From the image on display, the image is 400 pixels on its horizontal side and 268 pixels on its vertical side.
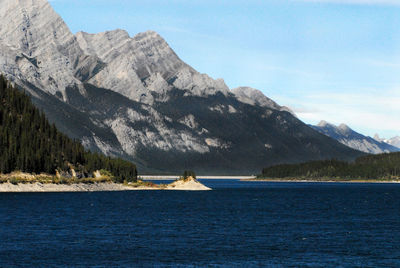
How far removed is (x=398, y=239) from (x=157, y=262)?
39673 millimetres

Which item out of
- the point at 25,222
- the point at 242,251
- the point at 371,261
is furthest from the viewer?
the point at 25,222

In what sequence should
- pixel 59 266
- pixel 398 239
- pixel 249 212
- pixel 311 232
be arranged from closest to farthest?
pixel 59 266
pixel 398 239
pixel 311 232
pixel 249 212

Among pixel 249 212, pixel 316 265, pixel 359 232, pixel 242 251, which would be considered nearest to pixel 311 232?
pixel 359 232

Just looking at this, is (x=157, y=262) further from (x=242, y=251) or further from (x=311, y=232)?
(x=311, y=232)

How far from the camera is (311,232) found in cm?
9625

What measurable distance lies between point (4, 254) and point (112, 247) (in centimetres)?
1338

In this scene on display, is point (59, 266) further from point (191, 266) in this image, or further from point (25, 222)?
point (25, 222)

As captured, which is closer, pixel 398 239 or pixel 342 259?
pixel 342 259

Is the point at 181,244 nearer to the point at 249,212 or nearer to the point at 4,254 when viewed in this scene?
the point at 4,254

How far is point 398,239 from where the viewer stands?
8819 centimetres

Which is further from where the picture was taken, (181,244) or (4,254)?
(181,244)

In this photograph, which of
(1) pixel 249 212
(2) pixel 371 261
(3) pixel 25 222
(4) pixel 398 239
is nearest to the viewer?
(2) pixel 371 261

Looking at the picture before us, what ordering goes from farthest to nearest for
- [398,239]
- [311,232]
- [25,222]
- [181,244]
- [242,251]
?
[25,222] < [311,232] < [398,239] < [181,244] < [242,251]

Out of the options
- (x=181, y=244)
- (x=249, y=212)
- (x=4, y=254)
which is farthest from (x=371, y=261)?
(x=249, y=212)
